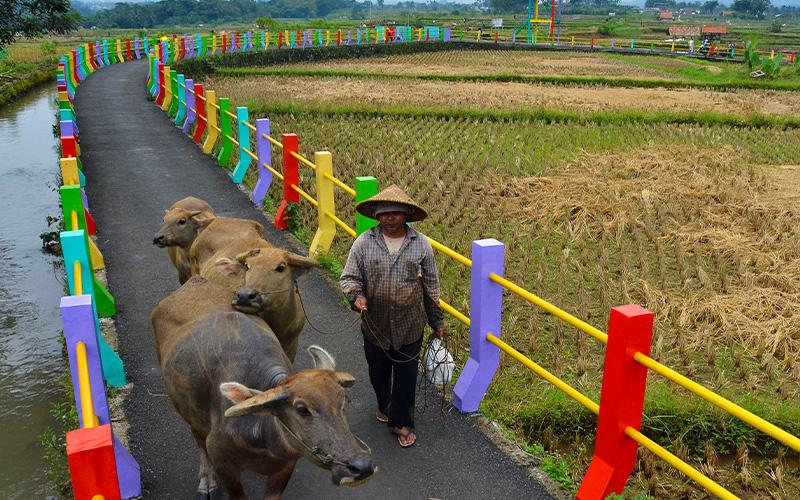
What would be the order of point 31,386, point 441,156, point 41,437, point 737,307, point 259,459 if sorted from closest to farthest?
point 259,459
point 41,437
point 31,386
point 737,307
point 441,156

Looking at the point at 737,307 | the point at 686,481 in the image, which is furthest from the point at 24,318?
the point at 737,307

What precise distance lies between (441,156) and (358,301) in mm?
8669

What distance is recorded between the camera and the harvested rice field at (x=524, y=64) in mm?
29578

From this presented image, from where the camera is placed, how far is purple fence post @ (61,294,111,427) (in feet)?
12.8

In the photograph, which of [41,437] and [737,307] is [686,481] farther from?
[41,437]

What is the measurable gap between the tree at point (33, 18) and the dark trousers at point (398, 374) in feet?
30.5

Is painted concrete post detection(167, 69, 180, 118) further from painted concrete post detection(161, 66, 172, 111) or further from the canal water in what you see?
the canal water

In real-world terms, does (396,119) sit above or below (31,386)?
above

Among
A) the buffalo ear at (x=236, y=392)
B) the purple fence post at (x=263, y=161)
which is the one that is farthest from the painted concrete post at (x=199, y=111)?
the buffalo ear at (x=236, y=392)

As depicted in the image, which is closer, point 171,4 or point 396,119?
point 396,119

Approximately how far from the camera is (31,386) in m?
6.00

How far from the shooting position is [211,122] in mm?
12891

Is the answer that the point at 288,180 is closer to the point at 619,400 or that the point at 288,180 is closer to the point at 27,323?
the point at 27,323

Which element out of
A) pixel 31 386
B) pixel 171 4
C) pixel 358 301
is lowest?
pixel 31 386
